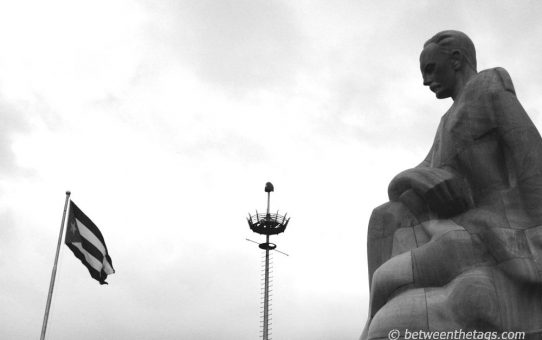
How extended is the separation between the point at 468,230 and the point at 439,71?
116 inches

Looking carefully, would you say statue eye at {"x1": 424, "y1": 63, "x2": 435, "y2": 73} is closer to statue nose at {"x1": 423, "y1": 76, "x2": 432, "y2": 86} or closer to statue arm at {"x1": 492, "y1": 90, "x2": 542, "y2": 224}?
statue nose at {"x1": 423, "y1": 76, "x2": 432, "y2": 86}

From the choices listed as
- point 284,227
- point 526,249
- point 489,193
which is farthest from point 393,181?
point 284,227

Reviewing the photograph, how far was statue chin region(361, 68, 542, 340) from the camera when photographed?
25.3ft

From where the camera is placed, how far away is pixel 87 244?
18.4 m

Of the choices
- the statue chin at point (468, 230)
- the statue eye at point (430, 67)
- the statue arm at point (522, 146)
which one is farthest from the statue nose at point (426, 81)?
the statue arm at point (522, 146)

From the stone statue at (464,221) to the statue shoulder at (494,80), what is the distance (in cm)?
1

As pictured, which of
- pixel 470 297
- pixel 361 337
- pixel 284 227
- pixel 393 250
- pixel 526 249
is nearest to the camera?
pixel 470 297

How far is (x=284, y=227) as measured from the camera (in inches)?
2111

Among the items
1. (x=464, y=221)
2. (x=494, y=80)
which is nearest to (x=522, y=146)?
(x=494, y=80)

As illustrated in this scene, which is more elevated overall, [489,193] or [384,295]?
[489,193]

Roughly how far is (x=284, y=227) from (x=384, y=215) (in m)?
44.2

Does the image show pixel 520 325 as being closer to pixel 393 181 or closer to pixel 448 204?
pixel 448 204

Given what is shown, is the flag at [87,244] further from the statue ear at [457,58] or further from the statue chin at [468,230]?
the statue ear at [457,58]

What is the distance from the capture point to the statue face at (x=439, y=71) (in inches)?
400
